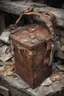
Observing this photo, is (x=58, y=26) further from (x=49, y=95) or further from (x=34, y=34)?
(x=49, y=95)

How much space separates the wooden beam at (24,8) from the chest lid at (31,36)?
0.27 meters

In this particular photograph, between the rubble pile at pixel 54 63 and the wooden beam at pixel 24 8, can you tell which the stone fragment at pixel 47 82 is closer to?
the rubble pile at pixel 54 63

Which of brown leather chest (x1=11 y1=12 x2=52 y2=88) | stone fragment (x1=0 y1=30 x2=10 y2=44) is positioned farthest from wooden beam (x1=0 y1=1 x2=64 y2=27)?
stone fragment (x1=0 y1=30 x2=10 y2=44)

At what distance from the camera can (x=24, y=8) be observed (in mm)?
3131

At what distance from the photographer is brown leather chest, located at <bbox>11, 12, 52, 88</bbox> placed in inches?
99.5

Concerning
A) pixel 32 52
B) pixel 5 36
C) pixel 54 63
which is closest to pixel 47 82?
pixel 54 63

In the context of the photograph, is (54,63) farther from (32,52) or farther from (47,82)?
(32,52)

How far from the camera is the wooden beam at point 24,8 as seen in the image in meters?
2.83

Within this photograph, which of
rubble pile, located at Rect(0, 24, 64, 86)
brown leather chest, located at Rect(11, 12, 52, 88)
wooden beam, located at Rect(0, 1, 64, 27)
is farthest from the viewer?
rubble pile, located at Rect(0, 24, 64, 86)

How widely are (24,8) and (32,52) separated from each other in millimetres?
931

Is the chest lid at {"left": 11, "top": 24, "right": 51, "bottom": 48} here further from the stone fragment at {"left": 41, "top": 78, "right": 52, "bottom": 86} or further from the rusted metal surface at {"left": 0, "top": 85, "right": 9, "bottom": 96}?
the rusted metal surface at {"left": 0, "top": 85, "right": 9, "bottom": 96}

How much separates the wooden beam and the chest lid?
0.27 meters

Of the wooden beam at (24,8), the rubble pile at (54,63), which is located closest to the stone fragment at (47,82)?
the rubble pile at (54,63)

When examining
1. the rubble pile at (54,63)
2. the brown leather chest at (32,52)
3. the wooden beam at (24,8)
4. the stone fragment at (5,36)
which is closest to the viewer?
the brown leather chest at (32,52)
